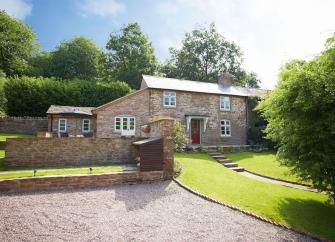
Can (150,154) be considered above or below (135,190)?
above

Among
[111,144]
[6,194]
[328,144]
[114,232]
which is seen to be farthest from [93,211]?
[328,144]

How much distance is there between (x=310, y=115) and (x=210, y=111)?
1725 centimetres

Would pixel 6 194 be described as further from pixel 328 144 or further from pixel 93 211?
pixel 328 144

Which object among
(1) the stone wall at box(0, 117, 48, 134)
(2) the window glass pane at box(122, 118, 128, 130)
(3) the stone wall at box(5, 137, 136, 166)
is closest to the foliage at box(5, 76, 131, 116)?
(1) the stone wall at box(0, 117, 48, 134)

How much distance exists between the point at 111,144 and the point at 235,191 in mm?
8116

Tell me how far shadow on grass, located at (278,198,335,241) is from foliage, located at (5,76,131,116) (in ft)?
97.3

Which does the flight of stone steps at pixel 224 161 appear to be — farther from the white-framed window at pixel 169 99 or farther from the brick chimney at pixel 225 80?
the brick chimney at pixel 225 80

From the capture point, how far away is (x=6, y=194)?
31.4 feet

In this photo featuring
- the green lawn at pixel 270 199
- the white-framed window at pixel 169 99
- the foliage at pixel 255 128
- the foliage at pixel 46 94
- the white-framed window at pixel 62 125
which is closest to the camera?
the green lawn at pixel 270 199

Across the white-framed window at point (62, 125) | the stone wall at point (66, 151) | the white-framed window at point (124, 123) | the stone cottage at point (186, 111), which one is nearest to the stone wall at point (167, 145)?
the stone wall at point (66, 151)

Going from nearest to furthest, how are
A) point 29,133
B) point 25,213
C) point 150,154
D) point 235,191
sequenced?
point 25,213, point 235,191, point 150,154, point 29,133

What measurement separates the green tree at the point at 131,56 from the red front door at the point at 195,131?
79.7 feet

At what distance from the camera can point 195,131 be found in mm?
26266

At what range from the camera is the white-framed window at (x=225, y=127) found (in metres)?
27.4
